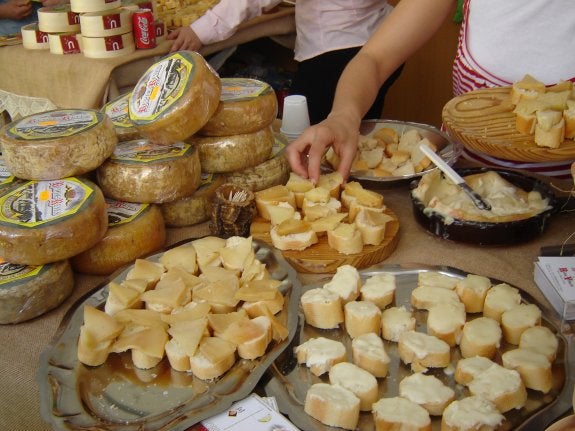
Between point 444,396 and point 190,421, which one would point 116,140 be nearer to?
point 190,421

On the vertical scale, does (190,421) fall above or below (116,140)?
below

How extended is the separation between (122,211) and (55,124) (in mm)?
223

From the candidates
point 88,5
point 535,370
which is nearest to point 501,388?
point 535,370

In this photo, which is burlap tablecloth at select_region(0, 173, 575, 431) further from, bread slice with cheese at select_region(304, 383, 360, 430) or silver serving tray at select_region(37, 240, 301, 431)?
bread slice with cheese at select_region(304, 383, 360, 430)

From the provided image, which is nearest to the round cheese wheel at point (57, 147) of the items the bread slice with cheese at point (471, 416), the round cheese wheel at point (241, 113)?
the round cheese wheel at point (241, 113)

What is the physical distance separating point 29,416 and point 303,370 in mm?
424

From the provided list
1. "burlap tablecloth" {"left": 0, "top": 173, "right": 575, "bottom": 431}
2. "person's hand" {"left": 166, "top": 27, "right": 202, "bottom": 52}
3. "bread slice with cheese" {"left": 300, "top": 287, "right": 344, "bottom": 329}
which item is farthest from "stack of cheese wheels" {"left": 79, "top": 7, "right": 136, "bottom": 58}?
"bread slice with cheese" {"left": 300, "top": 287, "right": 344, "bottom": 329}

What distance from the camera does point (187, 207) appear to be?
4.24 feet

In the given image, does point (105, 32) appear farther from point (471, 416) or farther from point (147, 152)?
point (471, 416)

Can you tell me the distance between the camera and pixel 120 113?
4.59 feet

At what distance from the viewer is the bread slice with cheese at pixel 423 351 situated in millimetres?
852

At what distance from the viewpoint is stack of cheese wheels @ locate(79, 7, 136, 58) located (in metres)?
2.57

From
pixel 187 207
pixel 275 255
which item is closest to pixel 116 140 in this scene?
pixel 187 207

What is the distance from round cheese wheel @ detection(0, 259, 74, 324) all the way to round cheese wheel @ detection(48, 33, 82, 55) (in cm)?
193
